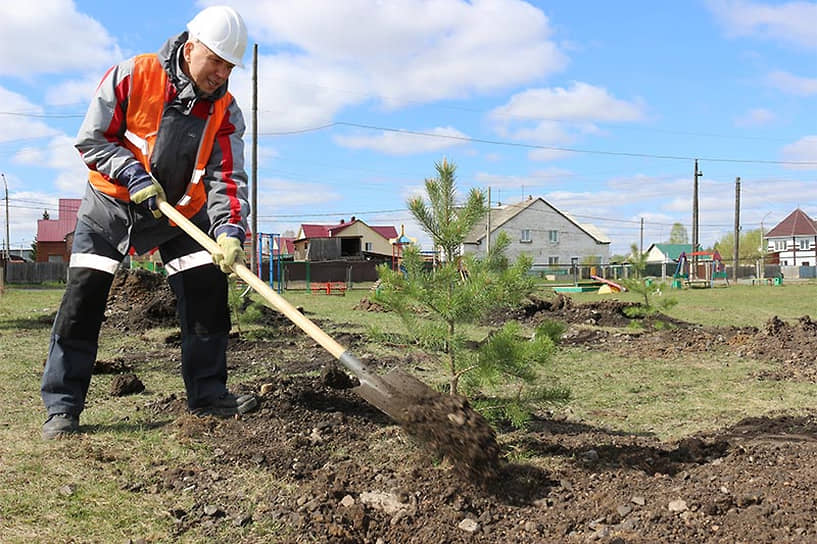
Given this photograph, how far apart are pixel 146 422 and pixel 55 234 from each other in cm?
5562

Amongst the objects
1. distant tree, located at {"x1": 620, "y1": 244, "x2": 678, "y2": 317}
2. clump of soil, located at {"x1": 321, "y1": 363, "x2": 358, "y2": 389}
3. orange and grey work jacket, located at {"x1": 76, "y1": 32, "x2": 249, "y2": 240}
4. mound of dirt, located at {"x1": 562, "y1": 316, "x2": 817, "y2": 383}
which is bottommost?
mound of dirt, located at {"x1": 562, "y1": 316, "x2": 817, "y2": 383}

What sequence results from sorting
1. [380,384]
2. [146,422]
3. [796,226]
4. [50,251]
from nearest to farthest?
1. [380,384]
2. [146,422]
3. [50,251]
4. [796,226]

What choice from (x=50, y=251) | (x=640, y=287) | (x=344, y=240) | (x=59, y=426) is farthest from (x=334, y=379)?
(x=50, y=251)

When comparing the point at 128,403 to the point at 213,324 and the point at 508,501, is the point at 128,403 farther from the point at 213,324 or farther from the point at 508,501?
the point at 508,501

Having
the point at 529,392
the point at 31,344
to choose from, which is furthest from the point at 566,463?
the point at 31,344

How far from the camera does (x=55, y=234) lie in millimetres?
53750

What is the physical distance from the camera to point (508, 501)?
3.08 m

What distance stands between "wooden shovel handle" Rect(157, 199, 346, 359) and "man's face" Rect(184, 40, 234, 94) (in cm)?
74

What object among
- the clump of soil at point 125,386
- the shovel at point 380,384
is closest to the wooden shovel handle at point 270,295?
the shovel at point 380,384

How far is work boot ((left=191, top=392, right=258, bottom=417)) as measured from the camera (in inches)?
175

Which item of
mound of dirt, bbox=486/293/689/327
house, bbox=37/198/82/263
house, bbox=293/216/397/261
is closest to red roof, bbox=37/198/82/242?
house, bbox=37/198/82/263

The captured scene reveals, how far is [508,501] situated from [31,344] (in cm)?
730

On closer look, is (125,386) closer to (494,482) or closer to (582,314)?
(494,482)

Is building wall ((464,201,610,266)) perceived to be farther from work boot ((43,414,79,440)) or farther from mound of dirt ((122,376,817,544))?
work boot ((43,414,79,440))
